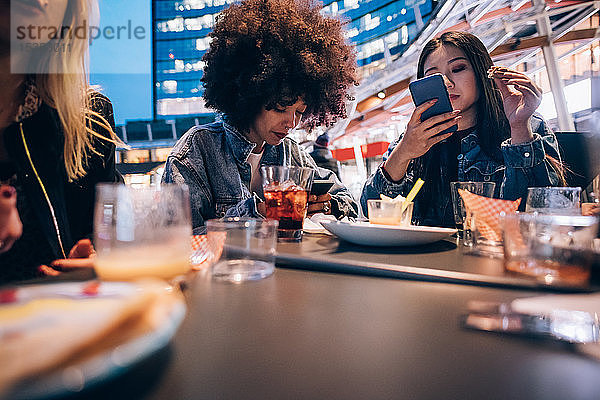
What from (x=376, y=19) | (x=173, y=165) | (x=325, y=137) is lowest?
(x=173, y=165)

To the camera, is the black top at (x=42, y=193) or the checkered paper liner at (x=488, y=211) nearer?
the checkered paper liner at (x=488, y=211)

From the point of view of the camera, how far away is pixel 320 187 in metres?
1.40

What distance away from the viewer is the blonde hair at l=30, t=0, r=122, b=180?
4.05 ft

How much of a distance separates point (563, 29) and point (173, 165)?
6.14m

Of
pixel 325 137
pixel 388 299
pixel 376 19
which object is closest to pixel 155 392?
pixel 388 299

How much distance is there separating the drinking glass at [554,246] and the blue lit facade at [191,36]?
23.0 m

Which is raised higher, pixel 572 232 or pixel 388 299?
pixel 572 232

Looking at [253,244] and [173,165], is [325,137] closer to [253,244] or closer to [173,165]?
[173,165]

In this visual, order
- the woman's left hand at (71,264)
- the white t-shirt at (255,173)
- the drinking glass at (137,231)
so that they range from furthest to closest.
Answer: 1. the white t-shirt at (255,173)
2. the woman's left hand at (71,264)
3. the drinking glass at (137,231)

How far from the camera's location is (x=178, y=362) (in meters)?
0.33

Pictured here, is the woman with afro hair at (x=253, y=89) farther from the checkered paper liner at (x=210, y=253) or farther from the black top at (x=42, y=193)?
the checkered paper liner at (x=210, y=253)

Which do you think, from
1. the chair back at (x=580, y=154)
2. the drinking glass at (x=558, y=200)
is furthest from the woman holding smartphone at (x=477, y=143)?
the drinking glass at (x=558, y=200)

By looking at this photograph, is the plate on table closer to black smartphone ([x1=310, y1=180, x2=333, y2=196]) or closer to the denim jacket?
black smartphone ([x1=310, y1=180, x2=333, y2=196])

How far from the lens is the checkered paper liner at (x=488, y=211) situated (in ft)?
3.20
